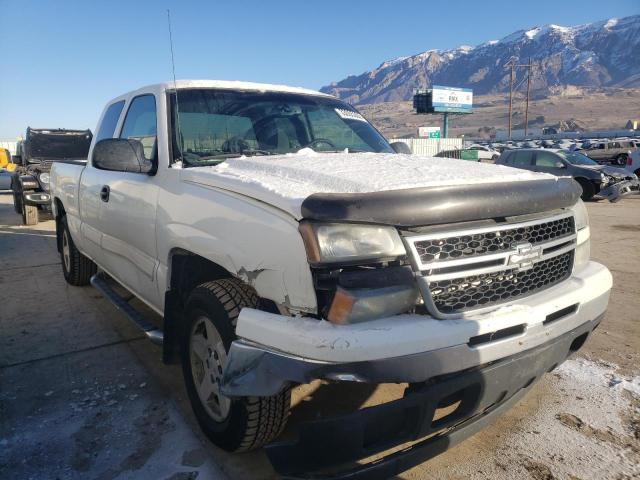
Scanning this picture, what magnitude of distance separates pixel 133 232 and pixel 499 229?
2352 millimetres

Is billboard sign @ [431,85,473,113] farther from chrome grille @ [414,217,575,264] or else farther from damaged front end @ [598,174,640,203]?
chrome grille @ [414,217,575,264]

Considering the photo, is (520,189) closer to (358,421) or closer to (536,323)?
(536,323)

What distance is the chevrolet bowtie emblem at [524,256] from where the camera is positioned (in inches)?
81.0

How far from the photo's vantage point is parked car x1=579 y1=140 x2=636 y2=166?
76.8ft

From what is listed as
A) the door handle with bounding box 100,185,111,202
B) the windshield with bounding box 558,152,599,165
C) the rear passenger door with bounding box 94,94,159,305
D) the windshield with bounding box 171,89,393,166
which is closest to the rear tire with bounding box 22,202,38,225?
the rear passenger door with bounding box 94,94,159,305

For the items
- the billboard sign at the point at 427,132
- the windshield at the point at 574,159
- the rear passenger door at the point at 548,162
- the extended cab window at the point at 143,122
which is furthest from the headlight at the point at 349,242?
the billboard sign at the point at 427,132

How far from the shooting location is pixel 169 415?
292 centimetres

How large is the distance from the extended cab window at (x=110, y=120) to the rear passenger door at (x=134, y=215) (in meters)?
0.27

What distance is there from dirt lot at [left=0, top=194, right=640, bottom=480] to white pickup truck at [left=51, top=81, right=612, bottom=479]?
1.12 ft

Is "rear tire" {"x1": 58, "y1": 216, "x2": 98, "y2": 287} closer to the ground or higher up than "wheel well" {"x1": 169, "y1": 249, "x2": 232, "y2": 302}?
closer to the ground

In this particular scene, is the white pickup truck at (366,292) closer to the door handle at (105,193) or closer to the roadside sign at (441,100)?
the door handle at (105,193)

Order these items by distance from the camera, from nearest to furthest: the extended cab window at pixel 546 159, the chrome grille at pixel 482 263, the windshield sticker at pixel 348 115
Result: the chrome grille at pixel 482 263, the windshield sticker at pixel 348 115, the extended cab window at pixel 546 159

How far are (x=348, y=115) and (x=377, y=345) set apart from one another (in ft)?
8.49

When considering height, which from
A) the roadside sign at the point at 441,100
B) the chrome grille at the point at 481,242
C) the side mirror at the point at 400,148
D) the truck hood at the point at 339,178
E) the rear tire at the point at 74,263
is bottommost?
the rear tire at the point at 74,263
